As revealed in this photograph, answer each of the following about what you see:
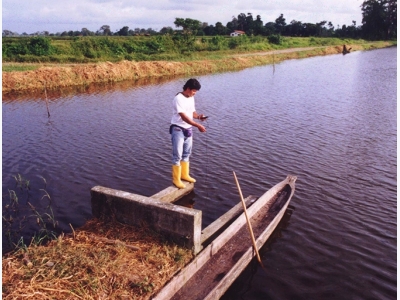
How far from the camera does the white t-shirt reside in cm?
769

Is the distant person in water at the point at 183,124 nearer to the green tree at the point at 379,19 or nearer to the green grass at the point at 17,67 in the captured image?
the green grass at the point at 17,67

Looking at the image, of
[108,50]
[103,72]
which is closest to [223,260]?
[103,72]

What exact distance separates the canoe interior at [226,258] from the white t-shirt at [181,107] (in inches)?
111

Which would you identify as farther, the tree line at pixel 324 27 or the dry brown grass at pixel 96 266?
the tree line at pixel 324 27

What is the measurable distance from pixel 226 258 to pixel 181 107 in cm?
339

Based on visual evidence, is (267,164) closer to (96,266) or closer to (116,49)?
(96,266)

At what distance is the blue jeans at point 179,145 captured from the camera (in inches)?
319

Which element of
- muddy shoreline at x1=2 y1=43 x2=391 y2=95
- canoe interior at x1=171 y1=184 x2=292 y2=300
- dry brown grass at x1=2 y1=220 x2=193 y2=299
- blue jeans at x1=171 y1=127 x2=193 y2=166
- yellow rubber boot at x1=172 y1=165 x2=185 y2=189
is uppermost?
muddy shoreline at x1=2 y1=43 x2=391 y2=95

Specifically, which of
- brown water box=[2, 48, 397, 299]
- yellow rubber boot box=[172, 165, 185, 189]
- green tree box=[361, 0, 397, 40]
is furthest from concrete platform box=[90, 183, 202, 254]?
green tree box=[361, 0, 397, 40]

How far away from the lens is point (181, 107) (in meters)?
7.73

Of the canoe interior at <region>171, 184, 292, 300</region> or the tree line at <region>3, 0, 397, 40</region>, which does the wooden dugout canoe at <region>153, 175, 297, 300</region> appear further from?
the tree line at <region>3, 0, 397, 40</region>

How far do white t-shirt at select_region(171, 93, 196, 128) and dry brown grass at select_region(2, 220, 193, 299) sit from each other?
104 inches

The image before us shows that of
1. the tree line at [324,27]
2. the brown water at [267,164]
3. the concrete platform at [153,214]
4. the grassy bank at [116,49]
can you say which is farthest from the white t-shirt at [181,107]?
the tree line at [324,27]

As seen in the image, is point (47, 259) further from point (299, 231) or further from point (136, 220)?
point (299, 231)
